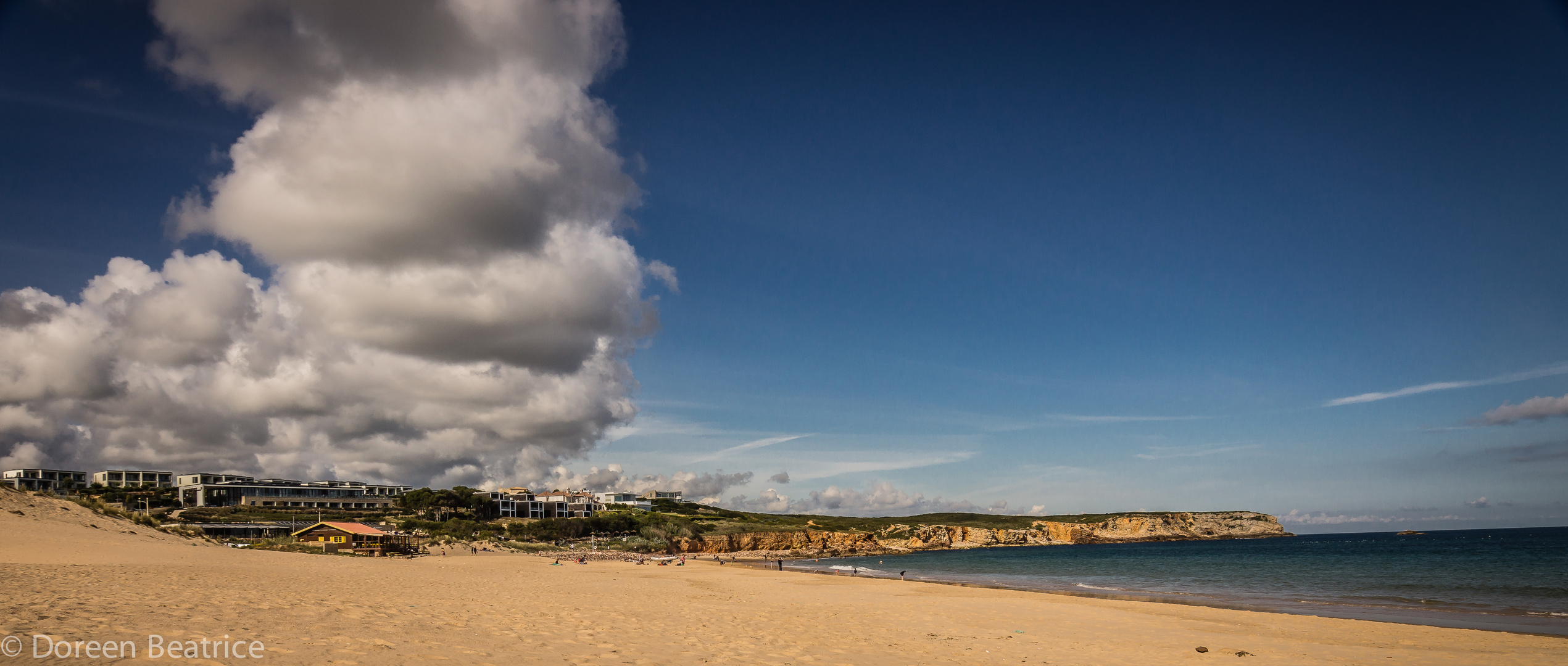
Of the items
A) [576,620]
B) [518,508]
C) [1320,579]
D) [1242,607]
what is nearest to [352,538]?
[576,620]

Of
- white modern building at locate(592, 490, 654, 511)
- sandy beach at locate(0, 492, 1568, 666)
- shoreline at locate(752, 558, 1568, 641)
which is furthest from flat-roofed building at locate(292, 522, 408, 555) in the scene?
white modern building at locate(592, 490, 654, 511)

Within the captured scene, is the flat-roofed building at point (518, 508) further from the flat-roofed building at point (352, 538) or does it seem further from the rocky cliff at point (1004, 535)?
the flat-roofed building at point (352, 538)

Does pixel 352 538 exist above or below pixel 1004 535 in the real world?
above

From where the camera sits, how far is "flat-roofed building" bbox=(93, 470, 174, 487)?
125m

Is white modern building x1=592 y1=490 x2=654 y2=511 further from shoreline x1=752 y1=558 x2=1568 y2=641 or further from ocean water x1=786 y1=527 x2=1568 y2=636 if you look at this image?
shoreline x1=752 y1=558 x2=1568 y2=641

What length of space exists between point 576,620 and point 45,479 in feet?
549

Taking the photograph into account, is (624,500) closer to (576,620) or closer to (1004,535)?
(1004,535)

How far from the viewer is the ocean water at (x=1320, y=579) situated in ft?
89.7

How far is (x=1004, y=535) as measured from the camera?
144 meters

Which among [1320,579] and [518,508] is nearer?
[1320,579]

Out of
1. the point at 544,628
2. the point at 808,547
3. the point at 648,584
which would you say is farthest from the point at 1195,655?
the point at 808,547

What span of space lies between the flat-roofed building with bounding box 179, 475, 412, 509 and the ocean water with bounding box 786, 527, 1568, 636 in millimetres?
82208

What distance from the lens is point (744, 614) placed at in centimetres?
1967

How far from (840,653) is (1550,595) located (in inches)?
1565
